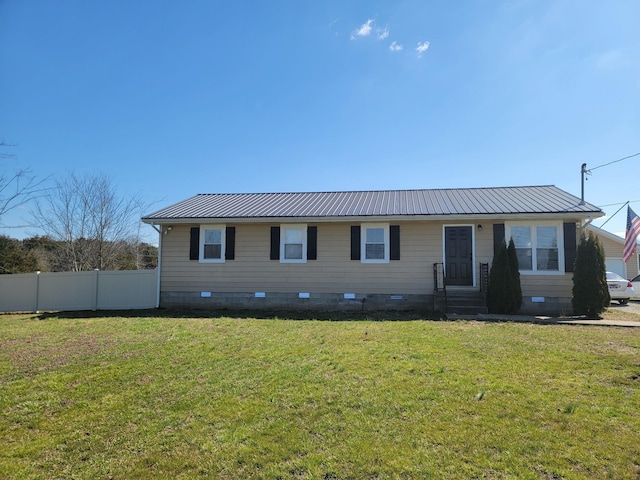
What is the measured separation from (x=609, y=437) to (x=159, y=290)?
11.5 metres

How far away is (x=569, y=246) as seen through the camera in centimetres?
977

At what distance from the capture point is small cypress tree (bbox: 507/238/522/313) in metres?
9.30

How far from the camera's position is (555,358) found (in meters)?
4.98

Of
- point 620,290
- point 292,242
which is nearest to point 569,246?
point 620,290

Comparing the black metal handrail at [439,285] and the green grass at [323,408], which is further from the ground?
the black metal handrail at [439,285]

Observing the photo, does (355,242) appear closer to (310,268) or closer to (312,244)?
(312,244)

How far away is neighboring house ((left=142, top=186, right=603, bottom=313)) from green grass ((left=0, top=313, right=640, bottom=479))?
13.5 feet

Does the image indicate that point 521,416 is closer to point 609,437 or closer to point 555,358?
point 609,437

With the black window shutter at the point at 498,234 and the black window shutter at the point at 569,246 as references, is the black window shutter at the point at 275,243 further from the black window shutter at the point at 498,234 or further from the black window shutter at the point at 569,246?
the black window shutter at the point at 569,246

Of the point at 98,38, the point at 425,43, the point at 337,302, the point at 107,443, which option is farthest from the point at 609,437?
→ the point at 98,38

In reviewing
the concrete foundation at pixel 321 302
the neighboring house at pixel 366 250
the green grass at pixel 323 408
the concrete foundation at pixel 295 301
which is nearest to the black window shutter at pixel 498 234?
the neighboring house at pixel 366 250

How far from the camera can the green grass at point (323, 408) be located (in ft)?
8.14

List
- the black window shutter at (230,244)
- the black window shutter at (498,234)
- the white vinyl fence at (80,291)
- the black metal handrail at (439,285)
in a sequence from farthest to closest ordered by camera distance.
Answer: the white vinyl fence at (80,291) < the black window shutter at (230,244) < the black window shutter at (498,234) < the black metal handrail at (439,285)

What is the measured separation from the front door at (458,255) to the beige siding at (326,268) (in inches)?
9.8
